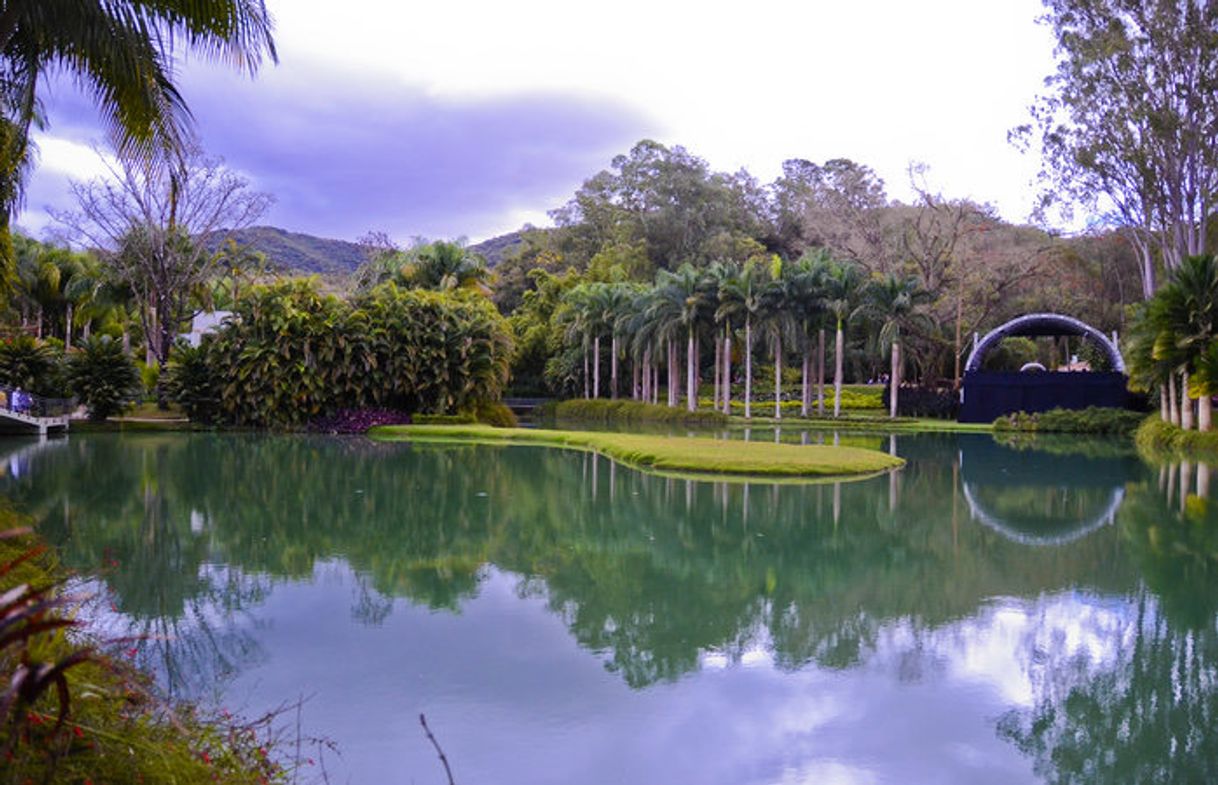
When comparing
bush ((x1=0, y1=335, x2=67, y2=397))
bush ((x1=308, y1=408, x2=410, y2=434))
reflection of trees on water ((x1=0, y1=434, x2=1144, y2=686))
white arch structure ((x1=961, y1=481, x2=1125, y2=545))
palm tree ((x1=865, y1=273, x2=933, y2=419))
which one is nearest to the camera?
reflection of trees on water ((x1=0, y1=434, x2=1144, y2=686))

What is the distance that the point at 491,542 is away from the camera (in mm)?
12430

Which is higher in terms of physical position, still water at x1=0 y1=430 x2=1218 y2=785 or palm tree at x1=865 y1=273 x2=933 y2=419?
palm tree at x1=865 y1=273 x2=933 y2=419

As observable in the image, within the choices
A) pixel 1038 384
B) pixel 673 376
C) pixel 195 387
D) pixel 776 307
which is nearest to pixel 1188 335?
pixel 1038 384

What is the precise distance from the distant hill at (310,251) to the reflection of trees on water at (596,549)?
81772mm

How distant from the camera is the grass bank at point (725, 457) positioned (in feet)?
64.6

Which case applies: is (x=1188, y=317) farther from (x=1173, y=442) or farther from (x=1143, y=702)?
(x=1143, y=702)

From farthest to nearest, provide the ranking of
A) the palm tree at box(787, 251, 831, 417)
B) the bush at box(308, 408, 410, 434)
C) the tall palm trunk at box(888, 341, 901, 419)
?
the palm tree at box(787, 251, 831, 417)
the tall palm trunk at box(888, 341, 901, 419)
the bush at box(308, 408, 410, 434)

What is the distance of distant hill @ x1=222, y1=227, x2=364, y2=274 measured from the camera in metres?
99.0

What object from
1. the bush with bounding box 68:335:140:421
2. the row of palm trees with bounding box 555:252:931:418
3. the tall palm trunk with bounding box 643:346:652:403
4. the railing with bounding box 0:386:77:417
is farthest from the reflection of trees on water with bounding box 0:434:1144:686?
the tall palm trunk with bounding box 643:346:652:403

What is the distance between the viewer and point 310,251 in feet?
350

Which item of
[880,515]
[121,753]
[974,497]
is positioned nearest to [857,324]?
[974,497]

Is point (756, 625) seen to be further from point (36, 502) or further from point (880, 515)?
point (36, 502)

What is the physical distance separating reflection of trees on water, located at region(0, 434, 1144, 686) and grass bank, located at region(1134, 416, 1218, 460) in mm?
11942

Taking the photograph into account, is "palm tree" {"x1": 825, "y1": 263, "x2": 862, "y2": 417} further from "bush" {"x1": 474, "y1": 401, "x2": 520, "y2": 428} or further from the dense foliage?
the dense foliage
